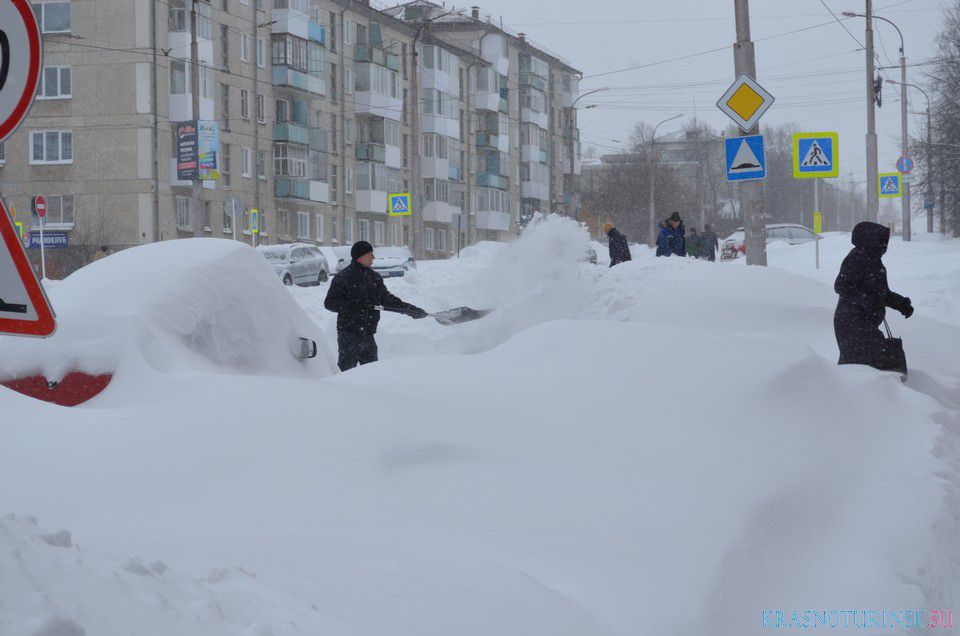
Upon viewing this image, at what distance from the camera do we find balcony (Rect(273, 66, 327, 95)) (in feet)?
172

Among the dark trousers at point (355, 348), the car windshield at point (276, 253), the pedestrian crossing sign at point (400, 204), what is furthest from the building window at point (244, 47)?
the dark trousers at point (355, 348)

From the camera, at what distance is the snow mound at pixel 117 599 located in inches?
95.7

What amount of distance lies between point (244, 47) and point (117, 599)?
50.3 m

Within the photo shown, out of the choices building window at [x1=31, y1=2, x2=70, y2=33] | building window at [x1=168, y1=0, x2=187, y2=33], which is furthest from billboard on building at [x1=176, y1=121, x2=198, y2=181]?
building window at [x1=31, y1=2, x2=70, y2=33]

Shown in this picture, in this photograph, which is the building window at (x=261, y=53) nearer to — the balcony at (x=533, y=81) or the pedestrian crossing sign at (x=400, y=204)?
the pedestrian crossing sign at (x=400, y=204)

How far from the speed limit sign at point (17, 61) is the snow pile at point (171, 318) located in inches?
125

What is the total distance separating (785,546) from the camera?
4512 mm

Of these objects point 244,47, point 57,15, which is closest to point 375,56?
point 244,47

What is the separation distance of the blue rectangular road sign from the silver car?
25.0m

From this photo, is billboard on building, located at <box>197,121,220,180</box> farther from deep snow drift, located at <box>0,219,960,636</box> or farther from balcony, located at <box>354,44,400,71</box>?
balcony, located at <box>354,44,400,71</box>

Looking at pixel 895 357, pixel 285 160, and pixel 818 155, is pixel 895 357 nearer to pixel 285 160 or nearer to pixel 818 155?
pixel 818 155

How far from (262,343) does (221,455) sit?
2.92m

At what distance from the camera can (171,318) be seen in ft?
21.4

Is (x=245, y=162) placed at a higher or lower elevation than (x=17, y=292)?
higher
